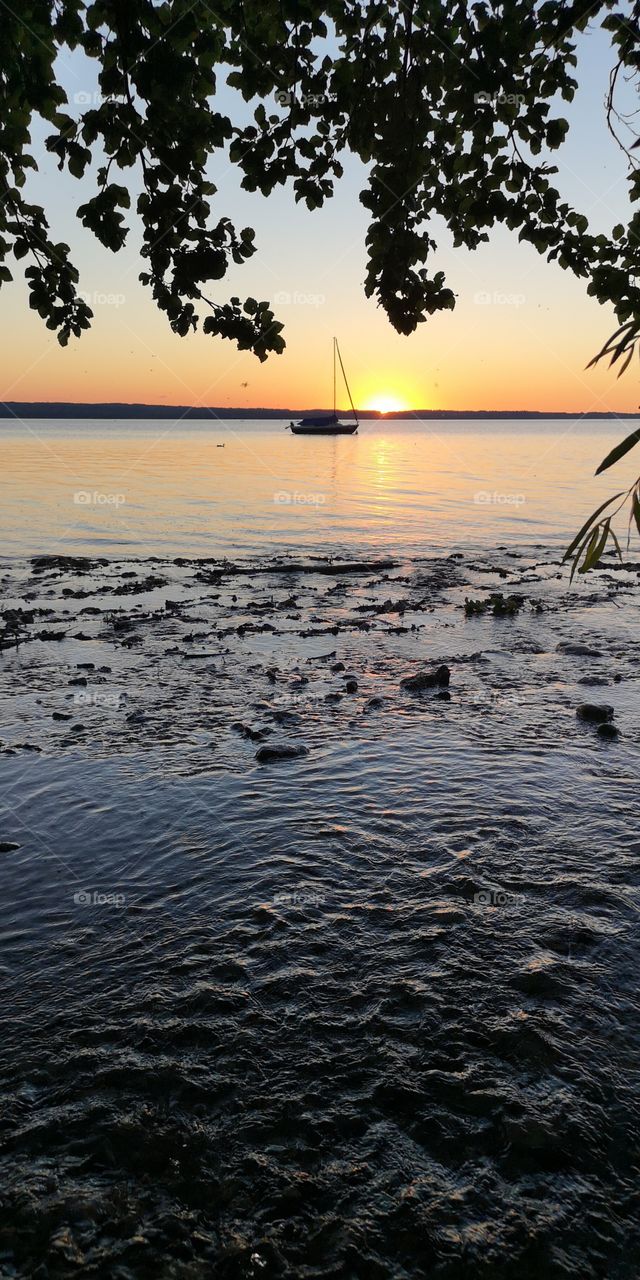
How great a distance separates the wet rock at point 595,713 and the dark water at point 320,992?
Answer: 384 mm

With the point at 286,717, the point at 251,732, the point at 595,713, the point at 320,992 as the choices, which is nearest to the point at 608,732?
the point at 595,713

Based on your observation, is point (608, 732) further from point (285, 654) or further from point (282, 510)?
point (282, 510)

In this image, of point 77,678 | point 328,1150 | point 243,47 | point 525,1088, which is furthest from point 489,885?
point 77,678

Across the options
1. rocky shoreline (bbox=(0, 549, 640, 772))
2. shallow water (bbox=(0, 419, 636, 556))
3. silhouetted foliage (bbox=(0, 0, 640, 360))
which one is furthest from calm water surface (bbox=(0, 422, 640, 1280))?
shallow water (bbox=(0, 419, 636, 556))

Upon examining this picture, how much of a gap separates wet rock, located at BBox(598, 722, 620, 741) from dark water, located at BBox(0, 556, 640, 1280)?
326mm

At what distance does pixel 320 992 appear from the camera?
536cm

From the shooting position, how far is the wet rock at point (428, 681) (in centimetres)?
1289

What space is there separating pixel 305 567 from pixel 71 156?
870 inches

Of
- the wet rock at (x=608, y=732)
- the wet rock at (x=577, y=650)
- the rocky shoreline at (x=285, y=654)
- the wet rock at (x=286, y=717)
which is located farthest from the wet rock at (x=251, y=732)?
the wet rock at (x=577, y=650)

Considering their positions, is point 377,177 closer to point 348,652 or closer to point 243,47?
point 243,47

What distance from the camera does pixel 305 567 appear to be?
87.4 feet

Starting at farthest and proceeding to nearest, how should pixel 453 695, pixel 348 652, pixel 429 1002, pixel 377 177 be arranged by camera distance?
pixel 348 652 < pixel 453 695 < pixel 377 177 < pixel 429 1002

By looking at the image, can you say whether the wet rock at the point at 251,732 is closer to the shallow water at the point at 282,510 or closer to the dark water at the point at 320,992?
the dark water at the point at 320,992

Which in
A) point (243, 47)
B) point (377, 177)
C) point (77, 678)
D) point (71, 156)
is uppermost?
point (243, 47)
